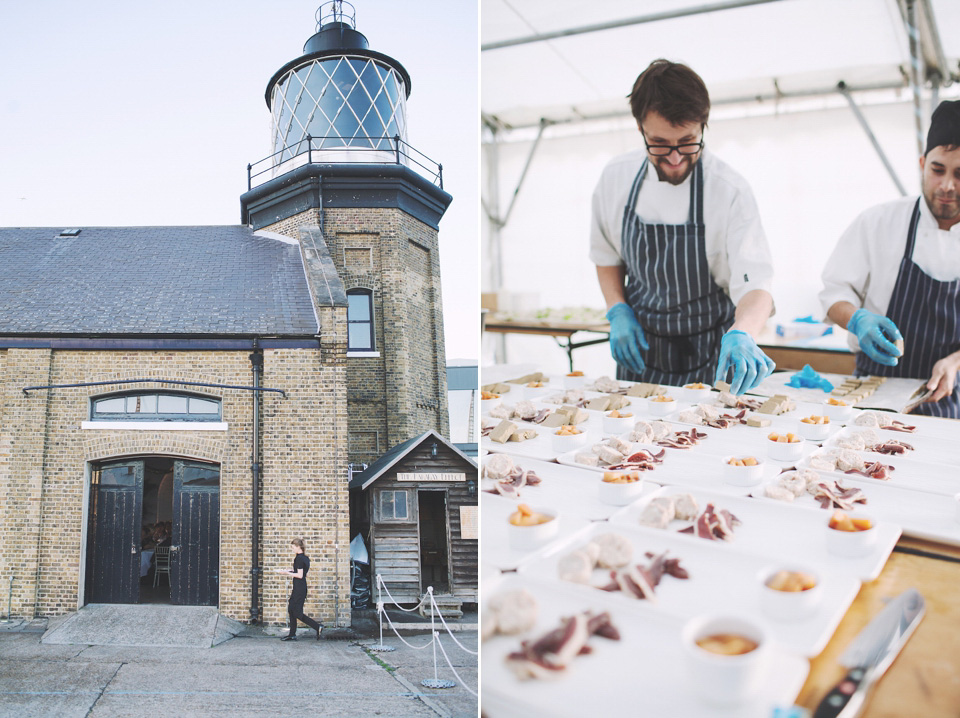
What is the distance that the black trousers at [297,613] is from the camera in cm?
311

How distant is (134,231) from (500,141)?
455cm

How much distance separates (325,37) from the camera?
3.51m

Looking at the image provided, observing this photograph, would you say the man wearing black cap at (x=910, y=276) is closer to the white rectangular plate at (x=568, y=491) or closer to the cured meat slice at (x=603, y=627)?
the white rectangular plate at (x=568, y=491)

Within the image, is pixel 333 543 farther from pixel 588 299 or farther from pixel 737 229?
pixel 588 299

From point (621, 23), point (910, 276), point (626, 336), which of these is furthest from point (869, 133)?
point (626, 336)

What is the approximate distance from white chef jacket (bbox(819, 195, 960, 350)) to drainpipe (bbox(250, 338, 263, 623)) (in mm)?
2857

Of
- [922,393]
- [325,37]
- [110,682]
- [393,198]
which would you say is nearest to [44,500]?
[110,682]

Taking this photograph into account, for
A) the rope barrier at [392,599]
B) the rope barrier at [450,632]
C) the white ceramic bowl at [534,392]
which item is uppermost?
the white ceramic bowl at [534,392]

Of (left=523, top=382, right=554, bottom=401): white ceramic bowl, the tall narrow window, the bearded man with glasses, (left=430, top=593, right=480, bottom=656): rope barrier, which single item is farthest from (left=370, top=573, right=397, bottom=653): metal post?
the bearded man with glasses

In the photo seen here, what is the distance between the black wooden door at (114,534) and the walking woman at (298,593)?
687 millimetres

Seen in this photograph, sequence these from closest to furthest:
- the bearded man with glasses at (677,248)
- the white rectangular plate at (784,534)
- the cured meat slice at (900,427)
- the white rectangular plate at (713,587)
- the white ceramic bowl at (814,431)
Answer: the white rectangular plate at (713,587) → the white rectangular plate at (784,534) → the white ceramic bowl at (814,431) → the cured meat slice at (900,427) → the bearded man with glasses at (677,248)

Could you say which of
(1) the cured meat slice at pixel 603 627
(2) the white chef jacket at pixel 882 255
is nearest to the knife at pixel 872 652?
(1) the cured meat slice at pixel 603 627

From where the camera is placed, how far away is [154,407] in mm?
3264

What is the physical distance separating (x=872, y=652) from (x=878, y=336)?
2.38m
